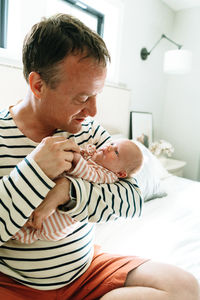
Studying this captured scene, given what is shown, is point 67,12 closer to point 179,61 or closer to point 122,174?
point 179,61

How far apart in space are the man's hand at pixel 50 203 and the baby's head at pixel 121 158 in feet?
0.75

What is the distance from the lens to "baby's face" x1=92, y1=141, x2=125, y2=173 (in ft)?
2.81

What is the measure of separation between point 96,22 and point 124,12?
0.96 feet

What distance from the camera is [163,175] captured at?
220 cm

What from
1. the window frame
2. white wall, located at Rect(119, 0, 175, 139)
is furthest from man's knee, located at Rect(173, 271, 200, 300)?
the window frame

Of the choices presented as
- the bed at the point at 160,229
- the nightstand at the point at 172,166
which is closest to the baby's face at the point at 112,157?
the bed at the point at 160,229

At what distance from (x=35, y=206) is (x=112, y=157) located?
1.15ft

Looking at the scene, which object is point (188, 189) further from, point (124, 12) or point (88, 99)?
point (124, 12)

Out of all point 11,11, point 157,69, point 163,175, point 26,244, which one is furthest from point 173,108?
point 26,244

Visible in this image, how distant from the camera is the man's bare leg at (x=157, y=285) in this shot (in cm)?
68

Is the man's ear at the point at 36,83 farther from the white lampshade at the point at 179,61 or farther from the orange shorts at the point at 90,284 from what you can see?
the white lampshade at the point at 179,61

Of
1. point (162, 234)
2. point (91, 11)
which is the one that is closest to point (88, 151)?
point (162, 234)

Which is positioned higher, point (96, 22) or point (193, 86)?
point (96, 22)

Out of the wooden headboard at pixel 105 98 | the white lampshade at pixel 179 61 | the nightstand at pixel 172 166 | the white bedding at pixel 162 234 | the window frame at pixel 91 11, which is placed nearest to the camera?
the white bedding at pixel 162 234
